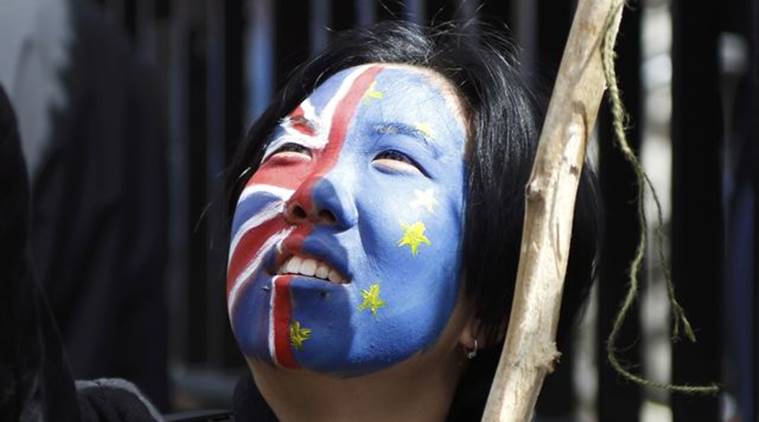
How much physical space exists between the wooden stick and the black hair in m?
0.31

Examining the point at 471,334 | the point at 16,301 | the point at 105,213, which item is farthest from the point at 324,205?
the point at 105,213

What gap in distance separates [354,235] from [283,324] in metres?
0.12

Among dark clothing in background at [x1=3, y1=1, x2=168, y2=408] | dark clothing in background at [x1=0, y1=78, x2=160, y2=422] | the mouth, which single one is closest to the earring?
the mouth

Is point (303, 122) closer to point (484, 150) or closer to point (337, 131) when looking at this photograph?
point (337, 131)

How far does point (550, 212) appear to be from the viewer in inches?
63.6

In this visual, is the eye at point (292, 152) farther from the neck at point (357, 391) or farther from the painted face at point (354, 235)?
the neck at point (357, 391)

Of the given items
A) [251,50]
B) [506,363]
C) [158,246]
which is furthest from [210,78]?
[506,363]

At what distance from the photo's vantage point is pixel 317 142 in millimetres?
1953

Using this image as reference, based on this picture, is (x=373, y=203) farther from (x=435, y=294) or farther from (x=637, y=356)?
(x=637, y=356)

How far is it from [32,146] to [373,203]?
1.23 meters

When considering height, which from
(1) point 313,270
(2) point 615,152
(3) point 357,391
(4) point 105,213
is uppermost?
(2) point 615,152

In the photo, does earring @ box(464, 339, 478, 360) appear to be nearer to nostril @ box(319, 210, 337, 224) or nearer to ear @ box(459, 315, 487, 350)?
ear @ box(459, 315, 487, 350)

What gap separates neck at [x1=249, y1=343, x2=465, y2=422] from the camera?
6.18 feet

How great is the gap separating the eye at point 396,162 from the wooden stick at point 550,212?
0.31 m
